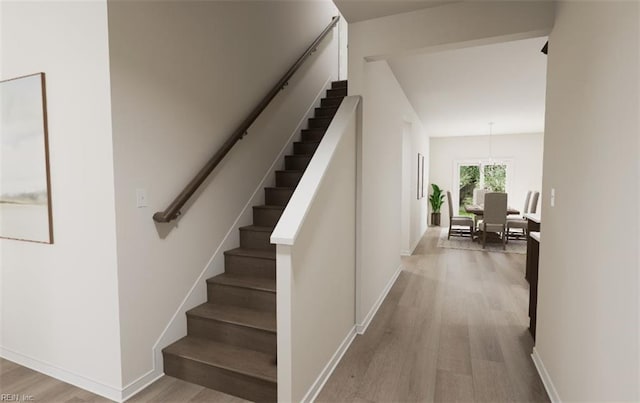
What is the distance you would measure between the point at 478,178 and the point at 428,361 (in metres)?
8.27

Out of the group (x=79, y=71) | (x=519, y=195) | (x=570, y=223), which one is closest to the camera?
(x=570, y=223)

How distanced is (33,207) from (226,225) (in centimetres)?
127

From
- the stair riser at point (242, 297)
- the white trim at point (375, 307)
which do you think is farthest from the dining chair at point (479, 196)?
the stair riser at point (242, 297)

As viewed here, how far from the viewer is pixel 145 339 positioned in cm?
214

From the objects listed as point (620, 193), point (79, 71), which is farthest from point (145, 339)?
point (620, 193)

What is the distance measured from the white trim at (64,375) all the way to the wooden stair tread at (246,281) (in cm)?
88

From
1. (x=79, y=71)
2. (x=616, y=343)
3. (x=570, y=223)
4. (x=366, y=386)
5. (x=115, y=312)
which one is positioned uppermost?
(x=79, y=71)

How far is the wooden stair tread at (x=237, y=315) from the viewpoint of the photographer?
2.24m

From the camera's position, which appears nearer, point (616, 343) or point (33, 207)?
point (616, 343)

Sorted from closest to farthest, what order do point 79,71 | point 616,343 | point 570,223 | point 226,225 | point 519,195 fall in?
1. point 616,343
2. point 570,223
3. point 79,71
4. point 226,225
5. point 519,195

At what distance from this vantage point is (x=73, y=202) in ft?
6.84

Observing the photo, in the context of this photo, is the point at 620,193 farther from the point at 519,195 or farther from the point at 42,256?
the point at 519,195

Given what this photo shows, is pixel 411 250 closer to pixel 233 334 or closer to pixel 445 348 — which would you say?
pixel 445 348

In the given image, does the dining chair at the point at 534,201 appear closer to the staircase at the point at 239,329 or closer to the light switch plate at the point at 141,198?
the staircase at the point at 239,329
